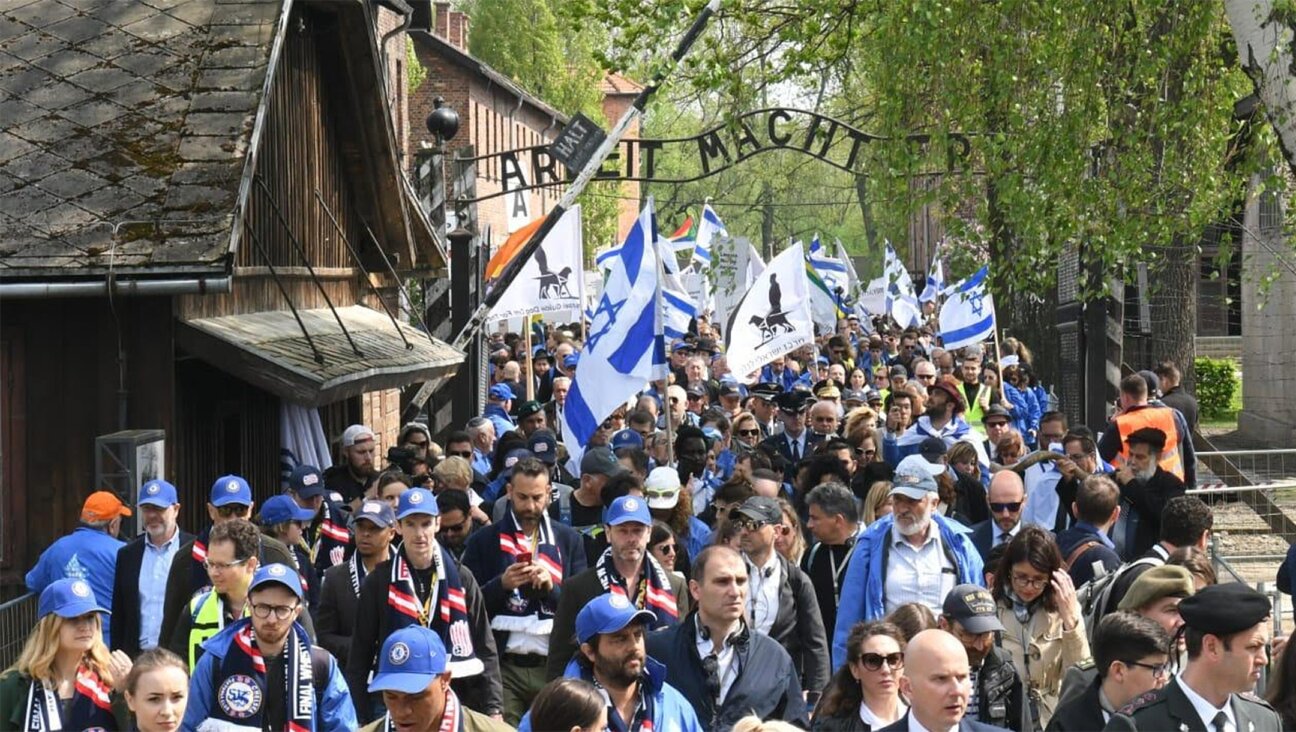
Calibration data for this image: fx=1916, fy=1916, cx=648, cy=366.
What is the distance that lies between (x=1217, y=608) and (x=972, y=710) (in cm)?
140

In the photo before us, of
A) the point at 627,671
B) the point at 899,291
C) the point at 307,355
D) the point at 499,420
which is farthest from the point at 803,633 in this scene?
the point at 899,291

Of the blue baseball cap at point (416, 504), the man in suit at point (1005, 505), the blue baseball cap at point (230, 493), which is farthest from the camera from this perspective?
the man in suit at point (1005, 505)

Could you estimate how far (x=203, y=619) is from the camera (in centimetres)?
822

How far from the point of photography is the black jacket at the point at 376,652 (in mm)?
8477

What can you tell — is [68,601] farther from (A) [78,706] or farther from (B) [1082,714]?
(B) [1082,714]

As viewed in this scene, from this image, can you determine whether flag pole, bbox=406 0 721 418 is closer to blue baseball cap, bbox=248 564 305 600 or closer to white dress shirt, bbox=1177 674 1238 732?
blue baseball cap, bbox=248 564 305 600

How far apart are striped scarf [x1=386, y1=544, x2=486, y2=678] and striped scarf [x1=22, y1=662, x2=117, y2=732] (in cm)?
128

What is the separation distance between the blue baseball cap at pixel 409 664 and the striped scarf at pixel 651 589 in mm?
2397

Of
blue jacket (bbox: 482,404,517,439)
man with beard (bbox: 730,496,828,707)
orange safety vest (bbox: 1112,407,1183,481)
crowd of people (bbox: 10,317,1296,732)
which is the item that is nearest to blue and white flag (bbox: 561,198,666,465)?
crowd of people (bbox: 10,317,1296,732)

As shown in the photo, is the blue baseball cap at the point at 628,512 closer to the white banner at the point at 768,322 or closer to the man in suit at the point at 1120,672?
the man in suit at the point at 1120,672

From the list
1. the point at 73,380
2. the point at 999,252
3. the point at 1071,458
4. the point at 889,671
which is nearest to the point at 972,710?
the point at 889,671

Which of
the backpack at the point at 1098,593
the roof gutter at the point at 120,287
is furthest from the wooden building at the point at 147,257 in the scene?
the backpack at the point at 1098,593

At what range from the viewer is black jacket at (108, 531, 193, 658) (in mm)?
9656

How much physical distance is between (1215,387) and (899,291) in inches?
231
